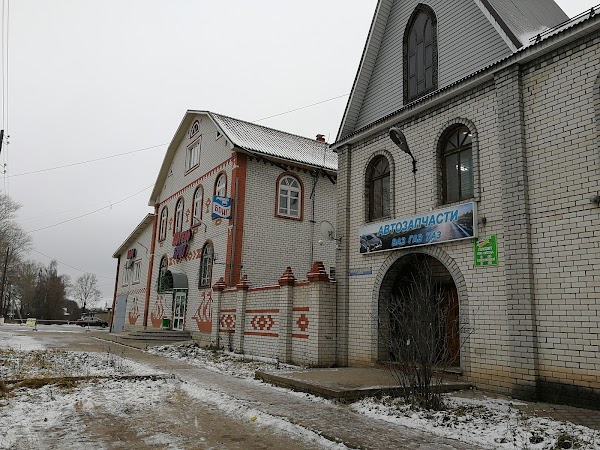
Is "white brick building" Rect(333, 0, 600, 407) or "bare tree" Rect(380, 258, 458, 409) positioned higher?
"white brick building" Rect(333, 0, 600, 407)

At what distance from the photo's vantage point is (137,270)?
100ft

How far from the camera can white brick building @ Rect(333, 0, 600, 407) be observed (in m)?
7.37

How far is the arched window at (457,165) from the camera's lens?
965 centimetres

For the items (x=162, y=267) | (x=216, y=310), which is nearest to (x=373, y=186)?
(x=216, y=310)

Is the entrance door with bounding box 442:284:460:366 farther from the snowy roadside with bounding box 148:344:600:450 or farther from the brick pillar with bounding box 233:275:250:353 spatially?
the brick pillar with bounding box 233:275:250:353

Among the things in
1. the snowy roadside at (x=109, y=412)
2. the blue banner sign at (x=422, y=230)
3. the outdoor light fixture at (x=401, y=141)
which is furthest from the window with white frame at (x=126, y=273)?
the outdoor light fixture at (x=401, y=141)

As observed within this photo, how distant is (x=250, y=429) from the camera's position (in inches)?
225

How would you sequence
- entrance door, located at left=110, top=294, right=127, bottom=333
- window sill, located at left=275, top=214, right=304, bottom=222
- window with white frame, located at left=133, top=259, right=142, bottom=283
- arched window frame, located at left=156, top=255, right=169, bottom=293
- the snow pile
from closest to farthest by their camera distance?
the snow pile, window sill, located at left=275, top=214, right=304, bottom=222, arched window frame, located at left=156, top=255, right=169, bottom=293, window with white frame, located at left=133, top=259, right=142, bottom=283, entrance door, located at left=110, top=294, right=127, bottom=333

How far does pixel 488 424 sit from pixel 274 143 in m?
16.1

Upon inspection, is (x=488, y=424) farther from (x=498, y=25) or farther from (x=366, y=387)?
(x=498, y=25)

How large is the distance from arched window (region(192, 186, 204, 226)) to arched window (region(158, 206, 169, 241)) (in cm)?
419

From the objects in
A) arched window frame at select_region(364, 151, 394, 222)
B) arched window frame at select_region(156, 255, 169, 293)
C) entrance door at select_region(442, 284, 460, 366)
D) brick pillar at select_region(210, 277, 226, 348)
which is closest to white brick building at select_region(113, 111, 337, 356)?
brick pillar at select_region(210, 277, 226, 348)

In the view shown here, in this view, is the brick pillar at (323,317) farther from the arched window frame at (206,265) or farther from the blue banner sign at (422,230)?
the arched window frame at (206,265)

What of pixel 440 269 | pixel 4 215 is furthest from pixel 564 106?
pixel 4 215
